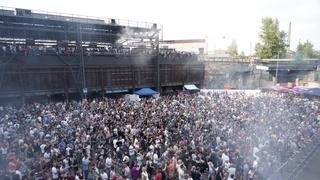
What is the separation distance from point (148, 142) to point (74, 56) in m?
Result: 16.4

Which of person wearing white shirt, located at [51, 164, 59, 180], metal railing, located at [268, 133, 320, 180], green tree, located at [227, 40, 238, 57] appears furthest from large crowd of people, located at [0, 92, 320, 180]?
green tree, located at [227, 40, 238, 57]

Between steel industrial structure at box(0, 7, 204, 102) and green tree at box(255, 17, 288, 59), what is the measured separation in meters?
28.9

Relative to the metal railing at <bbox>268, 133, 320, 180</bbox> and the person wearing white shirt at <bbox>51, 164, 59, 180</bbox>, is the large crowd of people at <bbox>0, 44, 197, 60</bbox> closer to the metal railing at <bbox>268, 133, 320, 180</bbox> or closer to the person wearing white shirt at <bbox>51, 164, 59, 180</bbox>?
the person wearing white shirt at <bbox>51, 164, 59, 180</bbox>

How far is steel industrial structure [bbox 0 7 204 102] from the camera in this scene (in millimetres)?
24125

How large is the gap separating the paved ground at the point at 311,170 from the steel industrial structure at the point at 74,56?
1941cm

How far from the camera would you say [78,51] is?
90.1ft

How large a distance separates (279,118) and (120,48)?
18260 millimetres

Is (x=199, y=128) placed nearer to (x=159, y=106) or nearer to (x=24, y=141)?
(x=159, y=106)

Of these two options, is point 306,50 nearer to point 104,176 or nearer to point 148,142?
point 148,142

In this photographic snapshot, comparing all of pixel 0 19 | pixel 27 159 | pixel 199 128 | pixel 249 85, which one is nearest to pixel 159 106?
pixel 199 128

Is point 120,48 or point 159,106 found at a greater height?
point 120,48

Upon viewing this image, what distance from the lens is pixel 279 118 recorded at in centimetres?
1945

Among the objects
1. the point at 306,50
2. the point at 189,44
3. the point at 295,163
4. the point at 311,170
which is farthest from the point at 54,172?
the point at 306,50

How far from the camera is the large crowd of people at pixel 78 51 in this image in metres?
23.5
